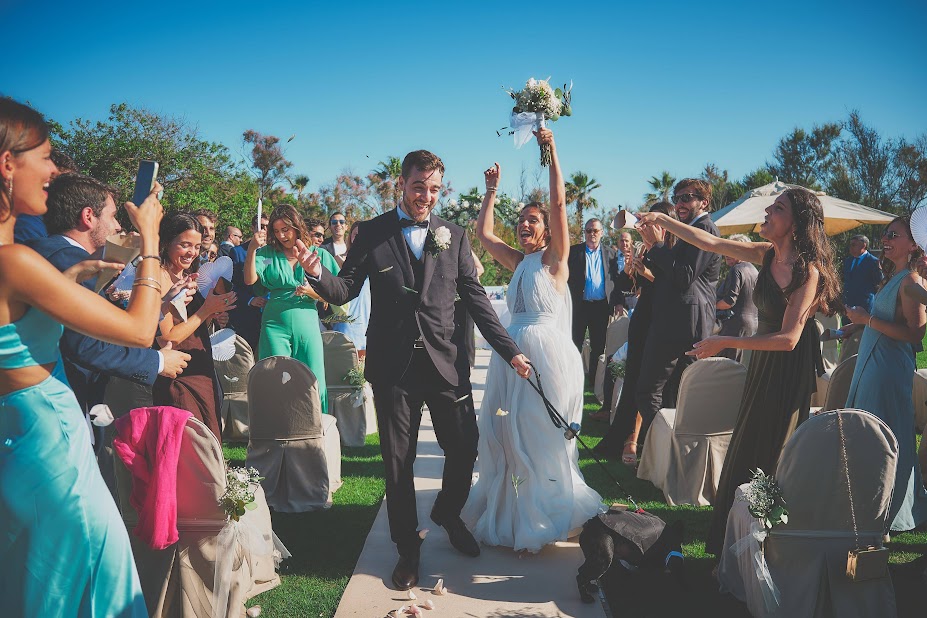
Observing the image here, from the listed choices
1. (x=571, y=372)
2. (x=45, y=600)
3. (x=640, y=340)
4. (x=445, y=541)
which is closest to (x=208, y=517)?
(x=45, y=600)

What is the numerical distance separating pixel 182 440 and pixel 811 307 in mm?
3440

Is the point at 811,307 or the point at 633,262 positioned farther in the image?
the point at 633,262

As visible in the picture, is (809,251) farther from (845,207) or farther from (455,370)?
(845,207)

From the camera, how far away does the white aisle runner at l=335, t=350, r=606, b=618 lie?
140 inches

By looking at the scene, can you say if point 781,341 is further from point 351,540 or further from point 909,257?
point 351,540

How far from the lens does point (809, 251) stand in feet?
12.4

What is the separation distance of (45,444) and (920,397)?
23.1 ft

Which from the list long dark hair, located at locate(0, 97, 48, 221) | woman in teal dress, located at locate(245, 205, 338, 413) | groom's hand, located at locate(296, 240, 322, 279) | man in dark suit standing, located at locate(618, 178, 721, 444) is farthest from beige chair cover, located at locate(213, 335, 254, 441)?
long dark hair, located at locate(0, 97, 48, 221)

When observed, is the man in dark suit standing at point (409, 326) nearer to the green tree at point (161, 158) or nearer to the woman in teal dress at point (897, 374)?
the woman in teal dress at point (897, 374)

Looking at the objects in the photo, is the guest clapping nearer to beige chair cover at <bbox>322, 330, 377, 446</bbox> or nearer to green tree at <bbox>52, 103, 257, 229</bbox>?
beige chair cover at <bbox>322, 330, 377, 446</bbox>

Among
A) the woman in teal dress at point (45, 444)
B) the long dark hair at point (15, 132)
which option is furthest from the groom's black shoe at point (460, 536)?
the long dark hair at point (15, 132)

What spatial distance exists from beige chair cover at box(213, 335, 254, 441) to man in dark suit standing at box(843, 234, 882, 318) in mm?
10328

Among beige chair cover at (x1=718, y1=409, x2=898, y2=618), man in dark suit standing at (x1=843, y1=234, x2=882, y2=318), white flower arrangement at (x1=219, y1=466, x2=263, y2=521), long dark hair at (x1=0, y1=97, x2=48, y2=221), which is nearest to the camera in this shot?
long dark hair at (x1=0, y1=97, x2=48, y2=221)

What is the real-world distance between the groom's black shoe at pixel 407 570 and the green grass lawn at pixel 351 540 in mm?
324
